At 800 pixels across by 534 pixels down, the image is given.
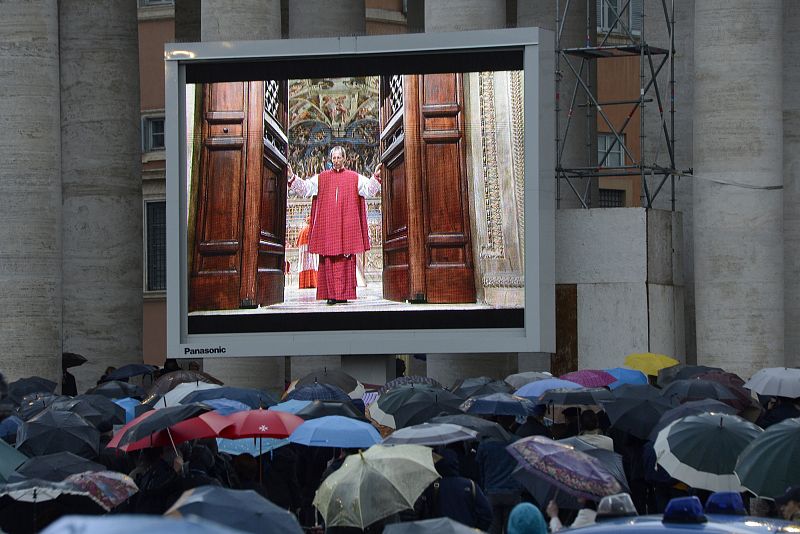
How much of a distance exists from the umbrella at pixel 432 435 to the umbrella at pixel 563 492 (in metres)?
0.56

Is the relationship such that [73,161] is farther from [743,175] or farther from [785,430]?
[785,430]

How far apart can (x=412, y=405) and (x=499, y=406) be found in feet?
2.77

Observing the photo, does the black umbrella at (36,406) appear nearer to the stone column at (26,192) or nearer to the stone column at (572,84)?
the stone column at (26,192)

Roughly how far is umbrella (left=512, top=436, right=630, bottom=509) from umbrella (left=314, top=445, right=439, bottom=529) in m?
0.89

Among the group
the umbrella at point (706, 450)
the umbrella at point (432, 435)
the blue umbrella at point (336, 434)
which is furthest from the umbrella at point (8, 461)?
the umbrella at point (706, 450)

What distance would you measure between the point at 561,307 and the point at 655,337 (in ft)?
5.23

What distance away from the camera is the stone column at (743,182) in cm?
2803

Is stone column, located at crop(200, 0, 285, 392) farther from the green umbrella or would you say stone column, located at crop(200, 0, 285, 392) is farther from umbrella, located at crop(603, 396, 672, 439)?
the green umbrella

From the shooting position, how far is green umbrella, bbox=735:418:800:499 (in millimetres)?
12453

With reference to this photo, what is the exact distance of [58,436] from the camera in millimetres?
15734

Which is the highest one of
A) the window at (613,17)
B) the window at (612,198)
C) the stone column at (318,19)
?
the window at (613,17)

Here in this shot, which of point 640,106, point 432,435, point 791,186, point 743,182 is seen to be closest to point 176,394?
point 432,435

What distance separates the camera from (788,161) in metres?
30.6

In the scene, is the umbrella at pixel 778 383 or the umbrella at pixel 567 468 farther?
the umbrella at pixel 778 383
